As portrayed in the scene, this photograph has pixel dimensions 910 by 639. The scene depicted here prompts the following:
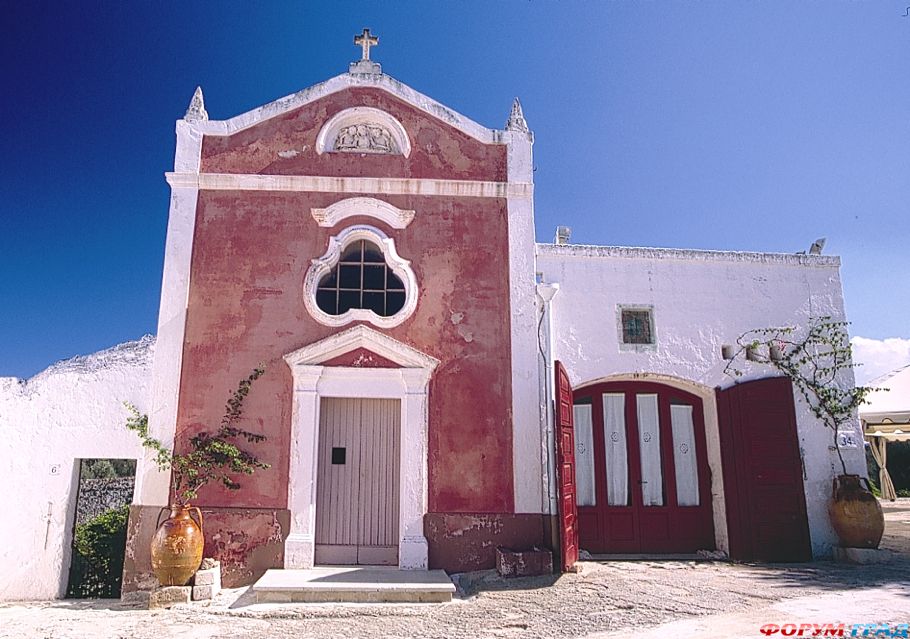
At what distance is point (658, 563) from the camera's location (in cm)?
884

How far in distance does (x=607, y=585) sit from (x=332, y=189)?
6013 mm

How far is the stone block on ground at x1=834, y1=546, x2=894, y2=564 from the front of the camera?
8703mm

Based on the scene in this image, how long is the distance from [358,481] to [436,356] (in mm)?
1863

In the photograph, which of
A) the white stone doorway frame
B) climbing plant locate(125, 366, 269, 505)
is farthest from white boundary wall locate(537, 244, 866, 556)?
climbing plant locate(125, 366, 269, 505)

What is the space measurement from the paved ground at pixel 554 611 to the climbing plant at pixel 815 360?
2393 millimetres

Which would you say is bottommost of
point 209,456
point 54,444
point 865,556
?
point 865,556

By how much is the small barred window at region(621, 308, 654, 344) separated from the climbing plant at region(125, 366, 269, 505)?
17.3ft

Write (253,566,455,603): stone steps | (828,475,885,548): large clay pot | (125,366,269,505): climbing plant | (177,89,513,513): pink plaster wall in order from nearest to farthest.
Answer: (253,566,455,603): stone steps < (125,366,269,505): climbing plant < (177,89,513,513): pink plaster wall < (828,475,885,548): large clay pot

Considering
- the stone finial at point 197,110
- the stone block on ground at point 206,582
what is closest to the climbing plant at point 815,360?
the stone block on ground at point 206,582

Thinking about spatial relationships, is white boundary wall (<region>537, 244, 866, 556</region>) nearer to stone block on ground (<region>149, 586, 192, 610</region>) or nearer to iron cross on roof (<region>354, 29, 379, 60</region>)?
iron cross on roof (<region>354, 29, 379, 60</region>)

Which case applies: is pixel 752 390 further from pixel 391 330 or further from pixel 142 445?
pixel 142 445

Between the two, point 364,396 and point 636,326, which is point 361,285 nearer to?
point 364,396

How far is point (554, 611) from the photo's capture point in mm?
6473

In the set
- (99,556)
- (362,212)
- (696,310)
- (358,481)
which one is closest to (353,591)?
(358,481)
